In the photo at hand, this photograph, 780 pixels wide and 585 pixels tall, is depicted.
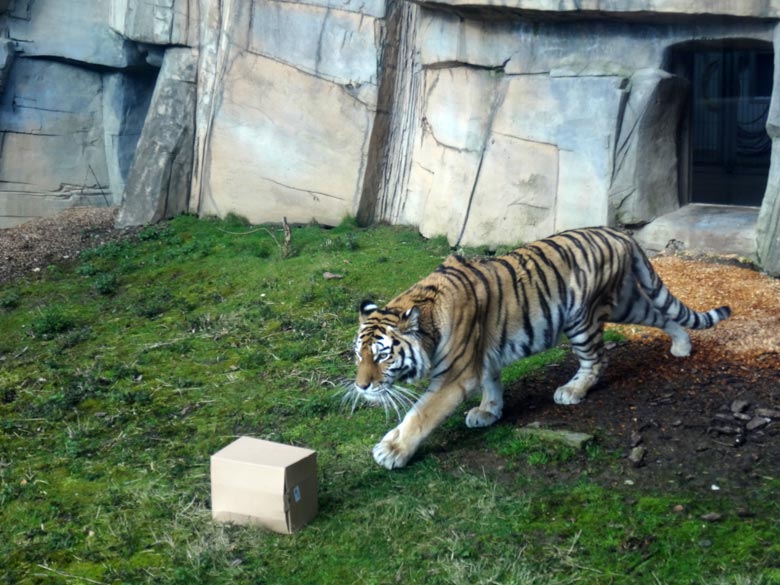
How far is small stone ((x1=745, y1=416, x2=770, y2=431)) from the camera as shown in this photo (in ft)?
15.1

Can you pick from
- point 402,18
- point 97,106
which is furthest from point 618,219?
point 97,106

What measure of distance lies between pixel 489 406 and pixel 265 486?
5.23 feet

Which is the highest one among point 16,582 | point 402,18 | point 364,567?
point 402,18

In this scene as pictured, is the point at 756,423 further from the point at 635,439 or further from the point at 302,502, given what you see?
the point at 302,502

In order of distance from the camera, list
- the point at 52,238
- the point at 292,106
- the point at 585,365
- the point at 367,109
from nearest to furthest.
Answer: the point at 585,365
the point at 367,109
the point at 292,106
the point at 52,238

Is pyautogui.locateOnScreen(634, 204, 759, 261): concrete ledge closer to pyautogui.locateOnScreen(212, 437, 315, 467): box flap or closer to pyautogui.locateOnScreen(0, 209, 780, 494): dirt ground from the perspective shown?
pyautogui.locateOnScreen(0, 209, 780, 494): dirt ground

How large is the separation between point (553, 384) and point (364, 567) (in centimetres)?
225

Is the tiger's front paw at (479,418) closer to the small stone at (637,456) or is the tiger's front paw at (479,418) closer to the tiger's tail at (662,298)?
the small stone at (637,456)

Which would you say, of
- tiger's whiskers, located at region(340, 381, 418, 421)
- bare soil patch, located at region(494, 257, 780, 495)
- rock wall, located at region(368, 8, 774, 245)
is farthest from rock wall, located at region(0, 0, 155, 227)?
bare soil patch, located at region(494, 257, 780, 495)

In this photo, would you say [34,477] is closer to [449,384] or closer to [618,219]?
[449,384]

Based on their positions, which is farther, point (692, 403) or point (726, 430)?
point (692, 403)

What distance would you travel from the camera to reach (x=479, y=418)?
505 cm

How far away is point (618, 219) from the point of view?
8047mm

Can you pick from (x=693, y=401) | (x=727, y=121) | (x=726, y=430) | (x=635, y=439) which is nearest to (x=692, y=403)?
(x=693, y=401)
